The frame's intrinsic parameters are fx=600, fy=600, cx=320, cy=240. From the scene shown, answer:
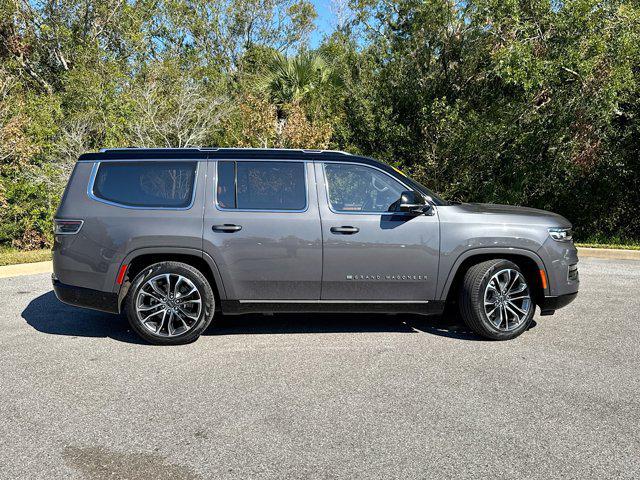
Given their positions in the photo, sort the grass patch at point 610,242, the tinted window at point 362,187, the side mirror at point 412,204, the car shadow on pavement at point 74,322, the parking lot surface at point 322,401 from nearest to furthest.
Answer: the parking lot surface at point 322,401, the side mirror at point 412,204, the tinted window at point 362,187, the car shadow on pavement at point 74,322, the grass patch at point 610,242

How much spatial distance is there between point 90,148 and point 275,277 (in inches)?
402

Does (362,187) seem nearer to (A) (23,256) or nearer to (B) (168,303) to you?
(B) (168,303)

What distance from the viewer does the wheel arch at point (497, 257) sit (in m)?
5.85

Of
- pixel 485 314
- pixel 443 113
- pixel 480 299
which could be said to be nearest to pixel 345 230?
pixel 480 299

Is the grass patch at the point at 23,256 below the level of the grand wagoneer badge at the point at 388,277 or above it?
below

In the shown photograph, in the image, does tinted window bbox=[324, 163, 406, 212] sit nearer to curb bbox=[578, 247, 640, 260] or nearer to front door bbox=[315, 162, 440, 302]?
front door bbox=[315, 162, 440, 302]

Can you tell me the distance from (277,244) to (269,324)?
1260 mm

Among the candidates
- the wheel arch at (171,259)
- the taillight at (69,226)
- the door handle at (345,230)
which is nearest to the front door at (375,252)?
the door handle at (345,230)

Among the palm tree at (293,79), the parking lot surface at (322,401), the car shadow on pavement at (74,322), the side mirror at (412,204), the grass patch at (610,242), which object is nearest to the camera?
the parking lot surface at (322,401)

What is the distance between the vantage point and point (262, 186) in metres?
5.90

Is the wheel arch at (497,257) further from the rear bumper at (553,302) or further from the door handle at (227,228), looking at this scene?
the door handle at (227,228)

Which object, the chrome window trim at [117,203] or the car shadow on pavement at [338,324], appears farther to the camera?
the car shadow on pavement at [338,324]

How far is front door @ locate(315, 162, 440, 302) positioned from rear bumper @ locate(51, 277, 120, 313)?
203cm

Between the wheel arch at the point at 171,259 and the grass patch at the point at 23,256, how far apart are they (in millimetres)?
5474
